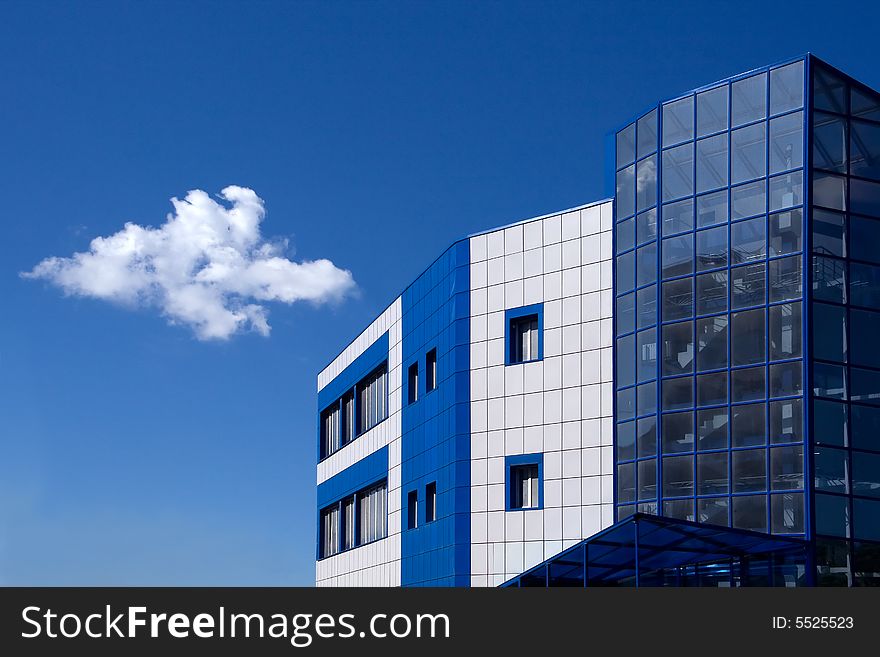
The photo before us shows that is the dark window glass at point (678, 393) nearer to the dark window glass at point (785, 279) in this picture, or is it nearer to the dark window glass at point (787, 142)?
the dark window glass at point (785, 279)

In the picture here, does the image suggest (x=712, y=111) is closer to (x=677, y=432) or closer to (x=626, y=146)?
(x=626, y=146)

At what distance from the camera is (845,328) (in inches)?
1144

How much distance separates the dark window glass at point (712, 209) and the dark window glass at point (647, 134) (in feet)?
7.34

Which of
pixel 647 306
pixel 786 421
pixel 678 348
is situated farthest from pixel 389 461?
pixel 786 421

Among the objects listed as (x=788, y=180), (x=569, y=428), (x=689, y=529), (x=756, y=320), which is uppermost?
(x=788, y=180)

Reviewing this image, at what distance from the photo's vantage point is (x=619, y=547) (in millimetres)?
27469

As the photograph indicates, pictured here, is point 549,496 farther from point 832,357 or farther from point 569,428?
point 832,357

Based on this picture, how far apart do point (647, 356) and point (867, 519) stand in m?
6.59

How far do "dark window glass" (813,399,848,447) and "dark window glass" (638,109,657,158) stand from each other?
809 cm

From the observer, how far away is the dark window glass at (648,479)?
30.6 meters

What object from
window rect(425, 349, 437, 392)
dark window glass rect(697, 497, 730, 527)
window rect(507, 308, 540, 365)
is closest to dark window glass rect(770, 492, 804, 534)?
dark window glass rect(697, 497, 730, 527)
